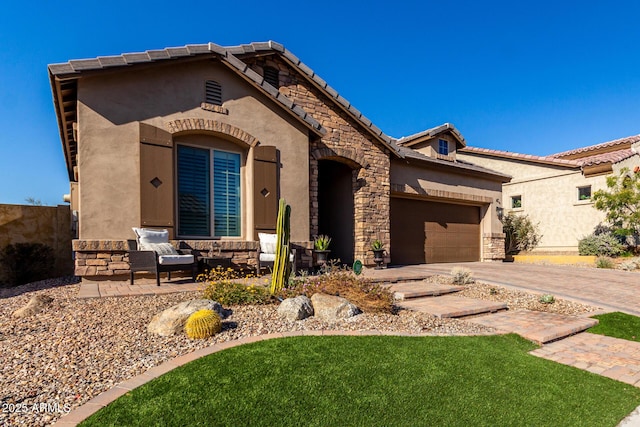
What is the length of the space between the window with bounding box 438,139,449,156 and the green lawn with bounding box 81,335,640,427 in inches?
461

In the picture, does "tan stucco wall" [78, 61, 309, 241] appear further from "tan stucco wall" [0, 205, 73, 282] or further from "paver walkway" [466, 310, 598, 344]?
"paver walkway" [466, 310, 598, 344]

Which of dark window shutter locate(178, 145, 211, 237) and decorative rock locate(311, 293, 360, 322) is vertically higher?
dark window shutter locate(178, 145, 211, 237)

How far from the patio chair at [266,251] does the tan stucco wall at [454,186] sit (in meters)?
5.22

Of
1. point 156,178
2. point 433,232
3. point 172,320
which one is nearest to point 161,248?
point 156,178

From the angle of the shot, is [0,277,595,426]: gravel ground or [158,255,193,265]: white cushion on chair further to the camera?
[158,255,193,265]: white cushion on chair

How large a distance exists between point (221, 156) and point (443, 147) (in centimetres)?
986

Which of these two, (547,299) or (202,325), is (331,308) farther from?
(547,299)

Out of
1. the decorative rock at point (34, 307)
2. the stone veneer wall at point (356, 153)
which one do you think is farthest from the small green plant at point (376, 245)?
the decorative rock at point (34, 307)

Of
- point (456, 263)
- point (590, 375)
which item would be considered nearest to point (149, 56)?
point (590, 375)

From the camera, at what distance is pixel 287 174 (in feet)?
30.0

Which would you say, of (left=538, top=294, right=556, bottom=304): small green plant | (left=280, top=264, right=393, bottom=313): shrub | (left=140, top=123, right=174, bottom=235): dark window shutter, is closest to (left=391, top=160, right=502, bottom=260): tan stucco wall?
(left=538, top=294, right=556, bottom=304): small green plant

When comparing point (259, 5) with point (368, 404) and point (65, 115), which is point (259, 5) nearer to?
point (65, 115)

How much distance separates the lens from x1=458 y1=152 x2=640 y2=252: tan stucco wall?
1641 centimetres

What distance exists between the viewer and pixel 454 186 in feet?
45.9
